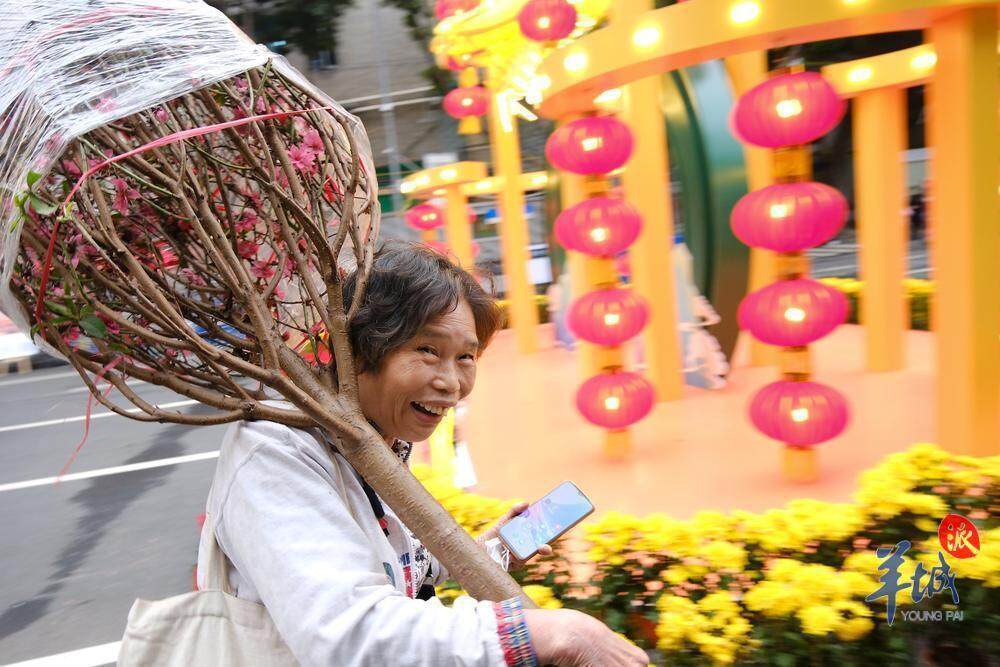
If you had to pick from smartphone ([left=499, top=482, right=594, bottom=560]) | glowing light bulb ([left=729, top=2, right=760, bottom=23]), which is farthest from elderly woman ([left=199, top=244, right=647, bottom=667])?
glowing light bulb ([left=729, top=2, right=760, bottom=23])

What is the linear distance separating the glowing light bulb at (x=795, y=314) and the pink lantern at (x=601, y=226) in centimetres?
115

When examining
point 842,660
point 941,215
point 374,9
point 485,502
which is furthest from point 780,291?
point 374,9

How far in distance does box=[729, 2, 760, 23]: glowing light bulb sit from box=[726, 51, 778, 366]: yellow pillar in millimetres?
3066

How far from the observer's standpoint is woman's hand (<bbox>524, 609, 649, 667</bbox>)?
3.48ft

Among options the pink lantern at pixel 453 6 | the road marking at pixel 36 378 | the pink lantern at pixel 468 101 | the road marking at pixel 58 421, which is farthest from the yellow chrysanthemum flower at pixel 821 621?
the road marking at pixel 36 378

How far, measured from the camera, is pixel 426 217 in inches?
455

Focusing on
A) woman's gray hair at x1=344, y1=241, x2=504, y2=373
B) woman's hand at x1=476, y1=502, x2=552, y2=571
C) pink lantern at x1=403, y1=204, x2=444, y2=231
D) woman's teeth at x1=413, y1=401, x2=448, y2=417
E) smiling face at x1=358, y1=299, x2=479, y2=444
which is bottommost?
woman's hand at x1=476, y1=502, x2=552, y2=571

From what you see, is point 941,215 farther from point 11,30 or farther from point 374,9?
point 374,9

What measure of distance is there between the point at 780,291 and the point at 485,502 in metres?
2.11

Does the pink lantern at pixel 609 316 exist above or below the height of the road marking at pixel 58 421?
above

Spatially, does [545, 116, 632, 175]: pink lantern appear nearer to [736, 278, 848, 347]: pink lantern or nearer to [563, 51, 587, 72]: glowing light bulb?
[563, 51, 587, 72]: glowing light bulb

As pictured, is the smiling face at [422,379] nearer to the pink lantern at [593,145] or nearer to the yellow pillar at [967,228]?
the yellow pillar at [967,228]

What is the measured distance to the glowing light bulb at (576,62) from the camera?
4527 mm

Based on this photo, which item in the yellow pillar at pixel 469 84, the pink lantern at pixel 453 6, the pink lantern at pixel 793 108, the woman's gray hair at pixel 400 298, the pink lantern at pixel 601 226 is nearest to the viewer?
the woman's gray hair at pixel 400 298
